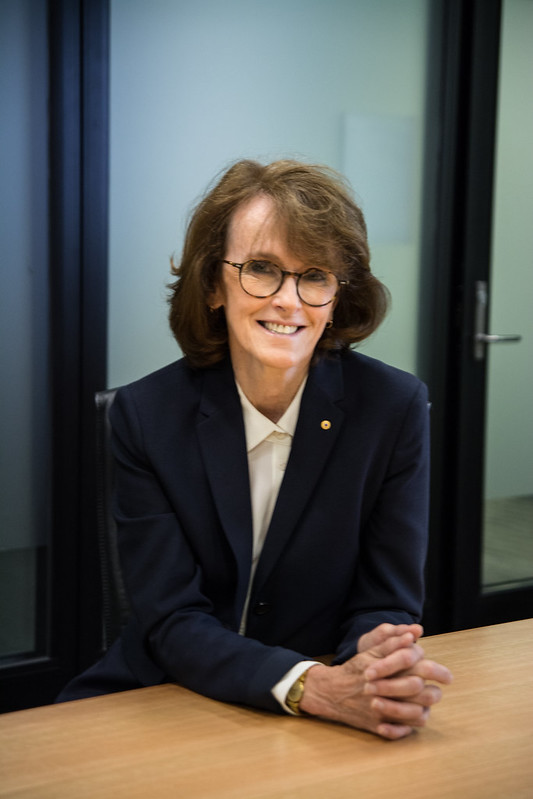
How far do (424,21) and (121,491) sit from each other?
2437 millimetres

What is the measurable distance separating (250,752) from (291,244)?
790 mm

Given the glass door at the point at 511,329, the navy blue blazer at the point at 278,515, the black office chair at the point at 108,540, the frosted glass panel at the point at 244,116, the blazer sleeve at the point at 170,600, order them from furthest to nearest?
1. the glass door at the point at 511,329
2. the frosted glass panel at the point at 244,116
3. the black office chair at the point at 108,540
4. the navy blue blazer at the point at 278,515
5. the blazer sleeve at the point at 170,600

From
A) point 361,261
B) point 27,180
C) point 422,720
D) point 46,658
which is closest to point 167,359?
point 27,180

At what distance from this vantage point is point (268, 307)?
156 centimetres

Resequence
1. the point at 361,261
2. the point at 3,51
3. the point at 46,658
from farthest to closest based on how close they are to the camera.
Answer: the point at 46,658 → the point at 3,51 → the point at 361,261

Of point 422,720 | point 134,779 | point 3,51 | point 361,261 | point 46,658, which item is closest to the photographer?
point 134,779

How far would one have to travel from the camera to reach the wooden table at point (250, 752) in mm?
1006

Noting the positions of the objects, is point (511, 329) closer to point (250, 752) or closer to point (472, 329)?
point (472, 329)

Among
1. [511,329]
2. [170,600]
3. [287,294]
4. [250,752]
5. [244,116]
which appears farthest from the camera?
[511,329]

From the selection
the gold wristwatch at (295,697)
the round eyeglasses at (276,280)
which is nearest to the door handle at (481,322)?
the round eyeglasses at (276,280)

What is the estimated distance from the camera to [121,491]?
60.3 inches

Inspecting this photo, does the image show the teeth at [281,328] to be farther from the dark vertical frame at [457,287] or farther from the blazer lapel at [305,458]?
the dark vertical frame at [457,287]

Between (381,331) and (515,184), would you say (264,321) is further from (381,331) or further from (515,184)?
(515,184)

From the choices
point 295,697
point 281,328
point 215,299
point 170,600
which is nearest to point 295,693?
point 295,697
